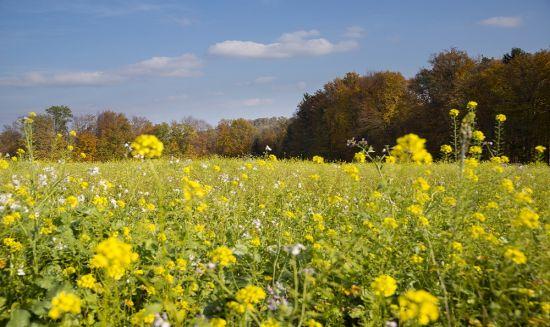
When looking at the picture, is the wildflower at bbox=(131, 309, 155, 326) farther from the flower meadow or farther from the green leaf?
the green leaf

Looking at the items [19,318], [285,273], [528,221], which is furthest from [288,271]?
[19,318]

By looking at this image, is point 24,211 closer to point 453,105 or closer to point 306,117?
point 453,105

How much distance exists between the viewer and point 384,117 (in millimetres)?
31312

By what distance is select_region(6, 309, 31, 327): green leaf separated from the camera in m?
2.04

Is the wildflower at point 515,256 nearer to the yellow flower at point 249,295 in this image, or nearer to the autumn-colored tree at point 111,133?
the yellow flower at point 249,295

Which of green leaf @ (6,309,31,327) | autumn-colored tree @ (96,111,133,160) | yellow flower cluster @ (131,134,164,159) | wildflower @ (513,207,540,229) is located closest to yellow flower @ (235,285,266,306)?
yellow flower cluster @ (131,134,164,159)

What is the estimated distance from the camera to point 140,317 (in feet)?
6.21

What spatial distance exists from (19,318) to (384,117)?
104 ft

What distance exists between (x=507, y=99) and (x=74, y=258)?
23016mm

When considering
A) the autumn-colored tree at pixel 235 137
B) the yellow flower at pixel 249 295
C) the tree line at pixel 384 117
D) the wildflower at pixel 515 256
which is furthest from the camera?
the autumn-colored tree at pixel 235 137

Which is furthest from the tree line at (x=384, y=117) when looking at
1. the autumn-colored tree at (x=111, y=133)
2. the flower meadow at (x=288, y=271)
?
the flower meadow at (x=288, y=271)

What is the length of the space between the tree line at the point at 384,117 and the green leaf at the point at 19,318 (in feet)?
15.9

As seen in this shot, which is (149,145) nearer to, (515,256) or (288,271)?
(288,271)

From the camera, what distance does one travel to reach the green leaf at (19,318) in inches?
80.5
